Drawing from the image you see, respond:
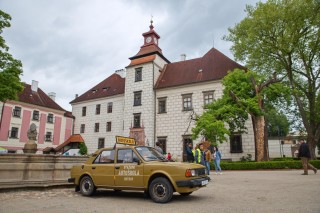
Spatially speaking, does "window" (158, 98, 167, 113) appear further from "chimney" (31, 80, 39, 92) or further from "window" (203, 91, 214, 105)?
"chimney" (31, 80, 39, 92)

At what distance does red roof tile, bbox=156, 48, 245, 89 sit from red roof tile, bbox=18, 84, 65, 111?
1976 centimetres

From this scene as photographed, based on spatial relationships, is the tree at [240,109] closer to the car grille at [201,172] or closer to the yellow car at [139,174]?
the car grille at [201,172]

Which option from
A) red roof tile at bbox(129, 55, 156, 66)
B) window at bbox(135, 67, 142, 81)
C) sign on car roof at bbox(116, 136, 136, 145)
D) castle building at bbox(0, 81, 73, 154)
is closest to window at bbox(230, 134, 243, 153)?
window at bbox(135, 67, 142, 81)

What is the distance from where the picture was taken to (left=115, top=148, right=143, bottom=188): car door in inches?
307

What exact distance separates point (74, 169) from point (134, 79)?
28.1 m

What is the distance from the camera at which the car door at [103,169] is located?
27.6 ft

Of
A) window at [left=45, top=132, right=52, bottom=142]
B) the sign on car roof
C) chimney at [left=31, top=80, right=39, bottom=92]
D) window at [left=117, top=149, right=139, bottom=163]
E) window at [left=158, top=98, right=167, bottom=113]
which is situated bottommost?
window at [left=117, top=149, right=139, bottom=163]

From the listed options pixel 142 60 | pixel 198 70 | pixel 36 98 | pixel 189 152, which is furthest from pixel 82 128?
pixel 189 152

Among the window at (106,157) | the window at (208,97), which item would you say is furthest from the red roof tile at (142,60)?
the window at (106,157)

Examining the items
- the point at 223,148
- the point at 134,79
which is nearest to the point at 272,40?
the point at 223,148

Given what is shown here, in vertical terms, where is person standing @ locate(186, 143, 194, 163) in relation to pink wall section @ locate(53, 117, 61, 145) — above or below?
below

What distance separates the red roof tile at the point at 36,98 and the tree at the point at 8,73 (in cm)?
1923

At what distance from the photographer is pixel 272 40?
1064 inches

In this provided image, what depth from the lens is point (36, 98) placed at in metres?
41.5
